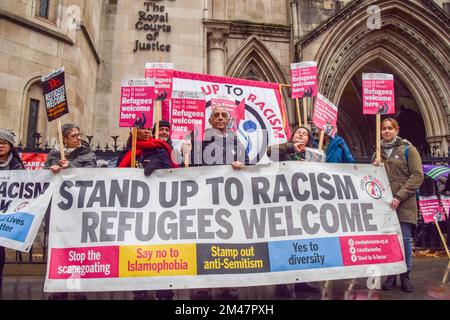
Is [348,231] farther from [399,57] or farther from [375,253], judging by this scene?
[399,57]

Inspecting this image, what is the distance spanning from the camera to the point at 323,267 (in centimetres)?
361

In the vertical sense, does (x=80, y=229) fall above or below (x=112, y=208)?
below

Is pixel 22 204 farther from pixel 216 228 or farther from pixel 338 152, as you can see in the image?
pixel 338 152

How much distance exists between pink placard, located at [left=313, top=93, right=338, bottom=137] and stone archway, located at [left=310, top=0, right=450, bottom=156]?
7.12 metres

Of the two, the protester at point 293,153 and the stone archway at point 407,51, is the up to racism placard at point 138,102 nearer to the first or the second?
the protester at point 293,153

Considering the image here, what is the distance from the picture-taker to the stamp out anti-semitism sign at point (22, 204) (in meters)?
3.75

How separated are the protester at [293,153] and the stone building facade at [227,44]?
7.02 m

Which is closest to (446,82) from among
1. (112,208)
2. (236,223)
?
(236,223)

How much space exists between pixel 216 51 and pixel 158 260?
1038cm

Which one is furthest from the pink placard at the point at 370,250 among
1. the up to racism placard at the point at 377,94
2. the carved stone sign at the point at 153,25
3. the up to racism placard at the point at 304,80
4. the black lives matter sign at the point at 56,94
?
the carved stone sign at the point at 153,25

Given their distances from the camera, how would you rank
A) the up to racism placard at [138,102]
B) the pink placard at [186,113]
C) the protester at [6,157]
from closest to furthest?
the protester at [6,157] → the up to racism placard at [138,102] → the pink placard at [186,113]

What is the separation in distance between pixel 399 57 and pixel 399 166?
12016mm

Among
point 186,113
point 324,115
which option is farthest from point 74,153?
point 324,115

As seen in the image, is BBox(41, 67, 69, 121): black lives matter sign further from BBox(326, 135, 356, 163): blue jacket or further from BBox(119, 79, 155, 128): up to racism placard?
BBox(326, 135, 356, 163): blue jacket
